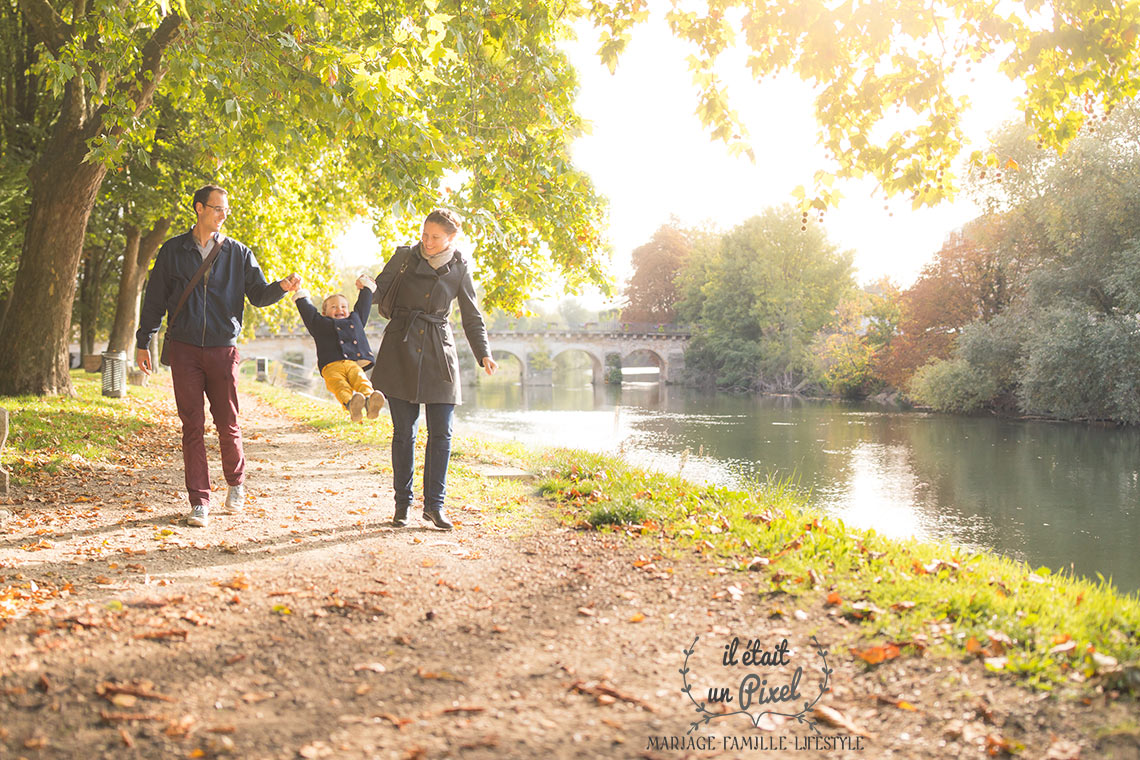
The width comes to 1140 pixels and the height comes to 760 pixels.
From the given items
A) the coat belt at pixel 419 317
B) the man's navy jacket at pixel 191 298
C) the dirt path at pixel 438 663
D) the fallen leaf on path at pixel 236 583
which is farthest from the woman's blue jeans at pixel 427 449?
the fallen leaf on path at pixel 236 583

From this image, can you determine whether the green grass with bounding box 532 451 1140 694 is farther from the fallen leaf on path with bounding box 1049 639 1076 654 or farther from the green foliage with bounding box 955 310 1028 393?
the green foliage with bounding box 955 310 1028 393

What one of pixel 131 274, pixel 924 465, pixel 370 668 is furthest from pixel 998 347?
pixel 370 668

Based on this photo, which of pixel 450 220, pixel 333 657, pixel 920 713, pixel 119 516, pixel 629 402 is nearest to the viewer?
pixel 920 713

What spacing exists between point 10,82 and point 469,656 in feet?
54.2

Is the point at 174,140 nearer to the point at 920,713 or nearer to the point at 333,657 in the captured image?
the point at 333,657

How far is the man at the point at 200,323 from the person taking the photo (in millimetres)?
4871

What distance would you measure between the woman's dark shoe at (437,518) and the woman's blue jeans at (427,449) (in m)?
0.02

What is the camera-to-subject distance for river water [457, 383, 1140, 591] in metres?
11.2

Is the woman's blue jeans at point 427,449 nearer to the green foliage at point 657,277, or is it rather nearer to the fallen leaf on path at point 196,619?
the fallen leaf on path at point 196,619

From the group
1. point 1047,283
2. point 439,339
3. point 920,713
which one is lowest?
point 920,713

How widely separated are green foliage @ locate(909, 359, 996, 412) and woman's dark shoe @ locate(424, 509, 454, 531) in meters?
25.0

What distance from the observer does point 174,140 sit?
14.8m

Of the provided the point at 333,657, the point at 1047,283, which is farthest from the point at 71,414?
the point at 1047,283
